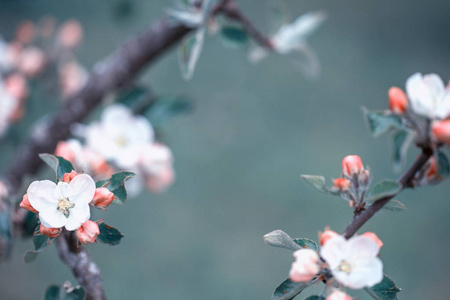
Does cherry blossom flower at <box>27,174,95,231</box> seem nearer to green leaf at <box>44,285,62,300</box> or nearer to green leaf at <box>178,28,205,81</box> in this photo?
green leaf at <box>44,285,62,300</box>

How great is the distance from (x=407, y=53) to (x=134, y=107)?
65.0 inches

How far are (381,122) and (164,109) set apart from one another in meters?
0.43

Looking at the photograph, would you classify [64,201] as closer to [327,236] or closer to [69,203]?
[69,203]

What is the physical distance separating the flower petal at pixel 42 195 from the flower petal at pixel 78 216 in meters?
0.02

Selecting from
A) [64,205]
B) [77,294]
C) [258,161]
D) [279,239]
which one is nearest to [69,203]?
[64,205]

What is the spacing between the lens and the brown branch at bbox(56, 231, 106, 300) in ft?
1.58

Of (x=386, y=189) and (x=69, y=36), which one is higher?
(x=69, y=36)

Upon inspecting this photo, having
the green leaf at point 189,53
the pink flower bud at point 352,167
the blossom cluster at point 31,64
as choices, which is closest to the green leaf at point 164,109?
the green leaf at point 189,53

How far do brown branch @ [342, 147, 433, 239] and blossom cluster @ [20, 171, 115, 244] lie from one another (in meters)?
0.24

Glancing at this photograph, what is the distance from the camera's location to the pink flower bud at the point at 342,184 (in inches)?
17.5

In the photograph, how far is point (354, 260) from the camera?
39cm

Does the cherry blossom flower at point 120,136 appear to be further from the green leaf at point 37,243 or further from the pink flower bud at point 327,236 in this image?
the pink flower bud at point 327,236

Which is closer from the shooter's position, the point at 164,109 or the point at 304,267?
the point at 304,267

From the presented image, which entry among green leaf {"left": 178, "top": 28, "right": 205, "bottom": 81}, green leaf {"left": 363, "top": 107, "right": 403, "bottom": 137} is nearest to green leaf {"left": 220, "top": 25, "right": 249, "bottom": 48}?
green leaf {"left": 178, "top": 28, "right": 205, "bottom": 81}
